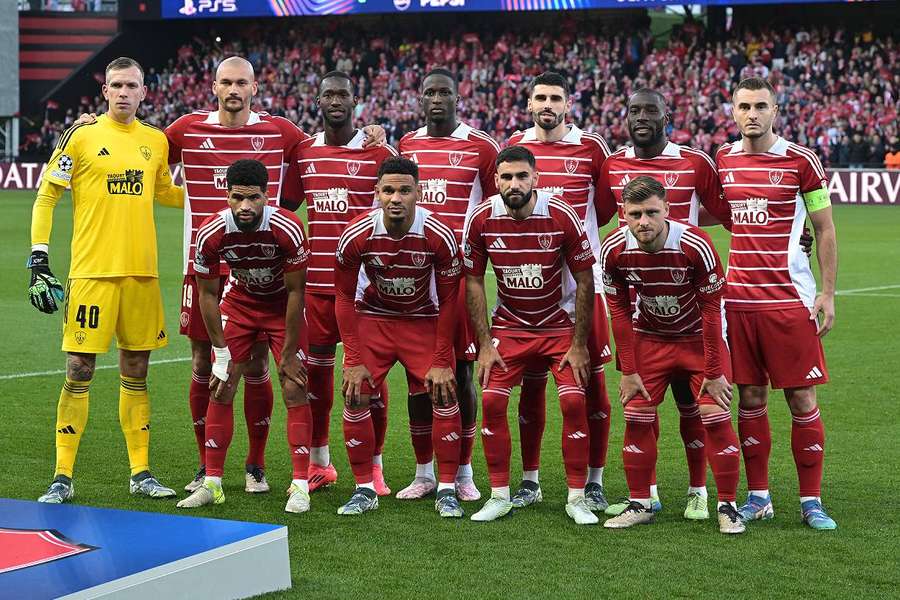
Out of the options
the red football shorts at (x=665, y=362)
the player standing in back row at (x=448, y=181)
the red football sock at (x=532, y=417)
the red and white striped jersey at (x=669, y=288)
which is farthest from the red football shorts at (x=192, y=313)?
the red football shorts at (x=665, y=362)

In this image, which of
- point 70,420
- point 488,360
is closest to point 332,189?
point 488,360

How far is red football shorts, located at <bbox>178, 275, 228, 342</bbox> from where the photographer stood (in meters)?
6.96

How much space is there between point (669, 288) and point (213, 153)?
258 centimetres

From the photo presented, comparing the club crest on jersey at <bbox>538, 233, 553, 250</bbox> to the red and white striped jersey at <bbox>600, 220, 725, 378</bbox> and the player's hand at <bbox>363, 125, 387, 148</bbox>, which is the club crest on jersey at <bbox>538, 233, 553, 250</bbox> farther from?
the player's hand at <bbox>363, 125, 387, 148</bbox>

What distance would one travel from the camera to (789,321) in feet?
20.5

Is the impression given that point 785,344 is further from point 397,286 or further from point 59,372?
point 59,372

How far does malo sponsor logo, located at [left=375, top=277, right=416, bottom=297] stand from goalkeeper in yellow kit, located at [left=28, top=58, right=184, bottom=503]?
4.04 feet

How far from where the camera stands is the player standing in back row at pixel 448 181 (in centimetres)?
702


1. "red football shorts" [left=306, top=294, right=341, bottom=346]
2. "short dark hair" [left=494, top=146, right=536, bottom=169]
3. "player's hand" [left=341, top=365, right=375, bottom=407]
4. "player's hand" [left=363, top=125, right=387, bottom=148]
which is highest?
"player's hand" [left=363, top=125, right=387, bottom=148]

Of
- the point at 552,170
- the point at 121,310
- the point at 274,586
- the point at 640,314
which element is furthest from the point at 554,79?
the point at 274,586

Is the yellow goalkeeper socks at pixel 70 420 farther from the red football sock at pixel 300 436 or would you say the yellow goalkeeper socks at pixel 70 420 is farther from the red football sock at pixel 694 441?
the red football sock at pixel 694 441

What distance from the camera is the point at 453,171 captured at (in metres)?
7.03

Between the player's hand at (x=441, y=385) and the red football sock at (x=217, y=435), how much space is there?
109cm

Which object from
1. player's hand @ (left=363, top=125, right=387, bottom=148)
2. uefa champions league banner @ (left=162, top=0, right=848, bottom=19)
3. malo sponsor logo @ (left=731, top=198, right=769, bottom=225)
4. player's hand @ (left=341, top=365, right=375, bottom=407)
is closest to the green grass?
player's hand @ (left=341, top=365, right=375, bottom=407)
